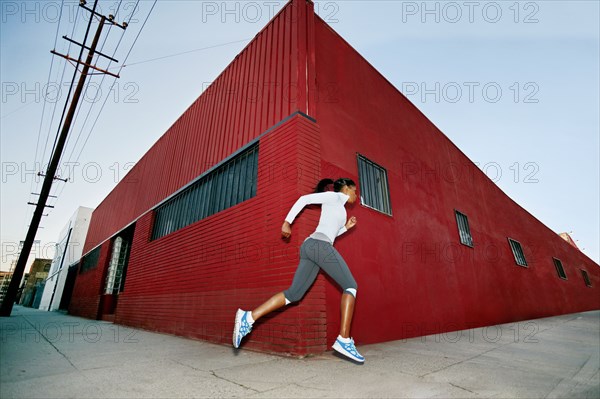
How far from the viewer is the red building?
3701 millimetres

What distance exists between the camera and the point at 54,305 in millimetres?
19953

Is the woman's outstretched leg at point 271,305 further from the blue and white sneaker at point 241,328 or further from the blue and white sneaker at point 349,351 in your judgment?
the blue and white sneaker at point 349,351

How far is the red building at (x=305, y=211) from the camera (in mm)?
3701

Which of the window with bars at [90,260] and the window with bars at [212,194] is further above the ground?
the window with bars at [212,194]

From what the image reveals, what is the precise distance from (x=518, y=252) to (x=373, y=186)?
332 inches

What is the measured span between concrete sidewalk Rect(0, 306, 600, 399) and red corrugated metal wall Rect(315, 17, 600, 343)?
0.87 meters

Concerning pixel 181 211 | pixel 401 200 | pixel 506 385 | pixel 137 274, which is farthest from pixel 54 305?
pixel 506 385

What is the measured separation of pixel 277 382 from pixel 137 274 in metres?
7.03

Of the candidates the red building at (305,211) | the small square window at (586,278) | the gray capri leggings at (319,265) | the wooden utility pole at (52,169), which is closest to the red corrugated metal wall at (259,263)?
the red building at (305,211)

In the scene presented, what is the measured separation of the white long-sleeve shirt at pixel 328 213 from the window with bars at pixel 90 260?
13.0 m

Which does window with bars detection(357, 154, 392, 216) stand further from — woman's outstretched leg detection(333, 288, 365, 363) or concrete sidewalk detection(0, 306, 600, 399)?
concrete sidewalk detection(0, 306, 600, 399)

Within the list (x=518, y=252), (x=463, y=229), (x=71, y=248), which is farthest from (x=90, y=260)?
(x=518, y=252)

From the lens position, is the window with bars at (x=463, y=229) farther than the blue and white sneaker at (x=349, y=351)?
Yes

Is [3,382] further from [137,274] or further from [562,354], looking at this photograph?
[137,274]
